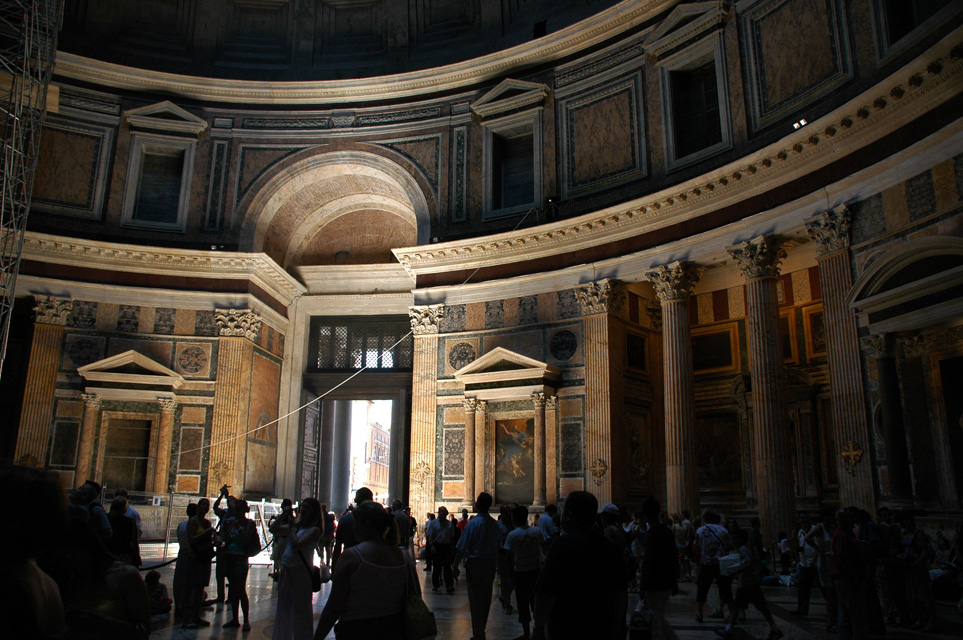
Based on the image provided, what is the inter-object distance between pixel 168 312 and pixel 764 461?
1727cm

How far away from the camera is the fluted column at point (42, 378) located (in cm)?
2011

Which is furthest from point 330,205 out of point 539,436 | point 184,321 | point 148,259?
point 539,436

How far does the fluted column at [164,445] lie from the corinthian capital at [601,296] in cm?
1228

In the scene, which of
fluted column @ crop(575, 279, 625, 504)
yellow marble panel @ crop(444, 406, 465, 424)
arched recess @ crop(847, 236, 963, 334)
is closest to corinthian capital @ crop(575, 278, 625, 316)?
fluted column @ crop(575, 279, 625, 504)

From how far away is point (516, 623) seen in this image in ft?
32.0

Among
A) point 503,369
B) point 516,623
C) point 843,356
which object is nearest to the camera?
point 516,623

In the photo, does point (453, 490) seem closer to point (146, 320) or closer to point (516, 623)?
point (516, 623)

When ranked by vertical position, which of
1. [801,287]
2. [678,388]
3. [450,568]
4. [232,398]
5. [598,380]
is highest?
[801,287]

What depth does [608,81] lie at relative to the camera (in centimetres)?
2028

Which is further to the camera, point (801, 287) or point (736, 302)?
point (736, 302)

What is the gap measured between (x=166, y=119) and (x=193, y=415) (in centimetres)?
950

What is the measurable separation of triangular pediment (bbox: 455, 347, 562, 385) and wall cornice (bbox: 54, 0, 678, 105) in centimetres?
882

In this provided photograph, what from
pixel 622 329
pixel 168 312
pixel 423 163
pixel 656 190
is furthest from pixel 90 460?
pixel 656 190

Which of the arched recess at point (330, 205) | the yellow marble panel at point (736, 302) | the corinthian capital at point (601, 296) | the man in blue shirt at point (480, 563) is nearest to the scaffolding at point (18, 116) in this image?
the arched recess at point (330, 205)
